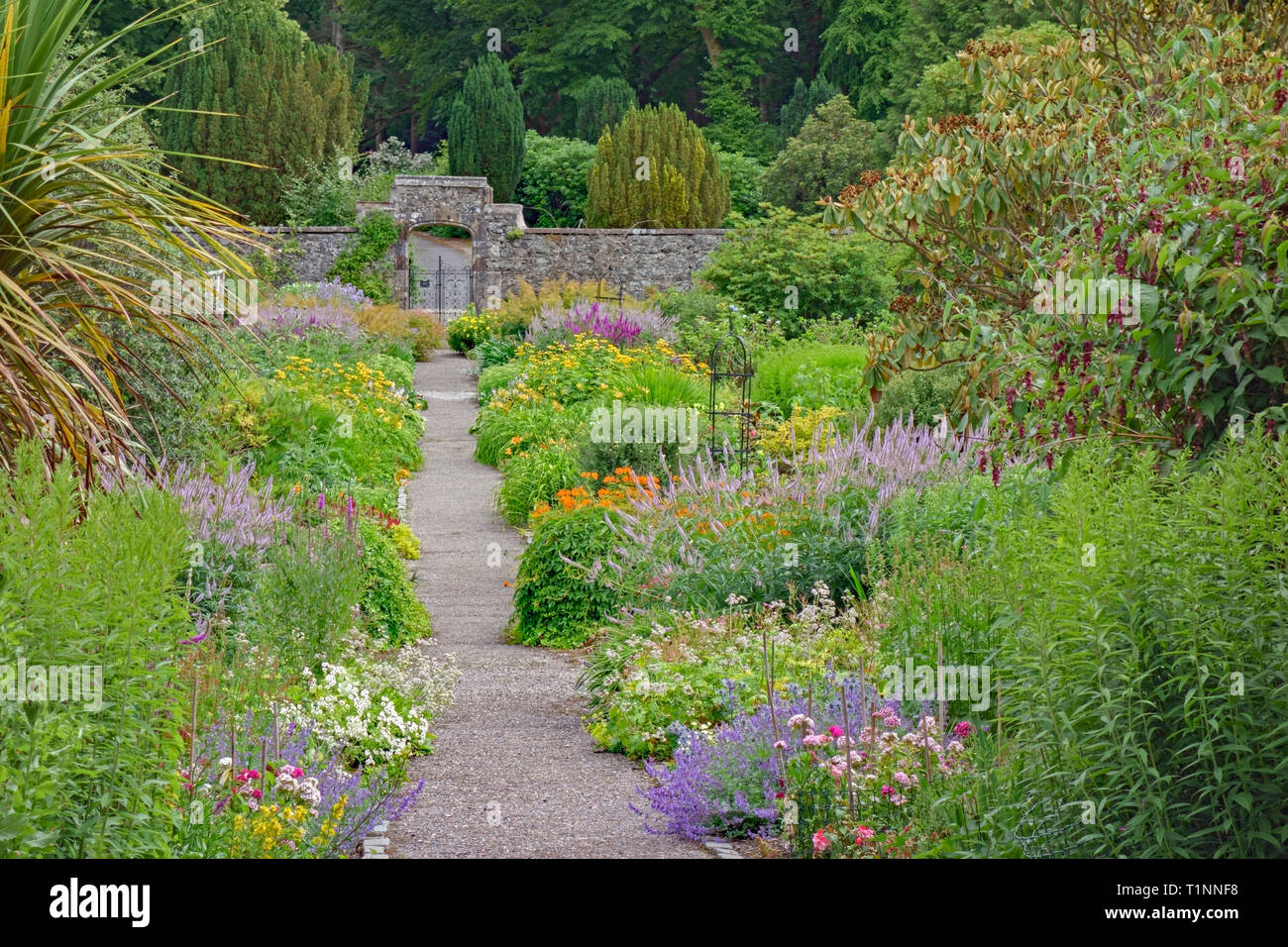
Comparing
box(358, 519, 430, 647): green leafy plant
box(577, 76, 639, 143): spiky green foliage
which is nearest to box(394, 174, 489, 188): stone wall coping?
box(577, 76, 639, 143): spiky green foliage

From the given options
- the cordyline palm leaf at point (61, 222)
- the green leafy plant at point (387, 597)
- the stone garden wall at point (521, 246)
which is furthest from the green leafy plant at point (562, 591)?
the stone garden wall at point (521, 246)

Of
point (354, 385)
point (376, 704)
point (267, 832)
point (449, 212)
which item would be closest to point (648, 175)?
point (449, 212)

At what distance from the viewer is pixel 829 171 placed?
26.5m

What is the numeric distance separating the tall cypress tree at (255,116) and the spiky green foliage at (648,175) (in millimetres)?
5046

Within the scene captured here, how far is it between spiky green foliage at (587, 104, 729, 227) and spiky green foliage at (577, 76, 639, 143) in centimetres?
555

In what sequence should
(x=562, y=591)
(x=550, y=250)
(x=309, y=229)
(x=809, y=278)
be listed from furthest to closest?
1. (x=550, y=250)
2. (x=309, y=229)
3. (x=809, y=278)
4. (x=562, y=591)

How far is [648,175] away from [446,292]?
6.25 meters

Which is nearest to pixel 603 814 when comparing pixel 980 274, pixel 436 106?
pixel 980 274

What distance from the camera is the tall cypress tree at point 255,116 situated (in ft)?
81.9

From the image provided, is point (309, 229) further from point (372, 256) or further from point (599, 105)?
point (599, 105)

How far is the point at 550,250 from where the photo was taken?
24.7 metres

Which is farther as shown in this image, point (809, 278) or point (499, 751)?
point (809, 278)
